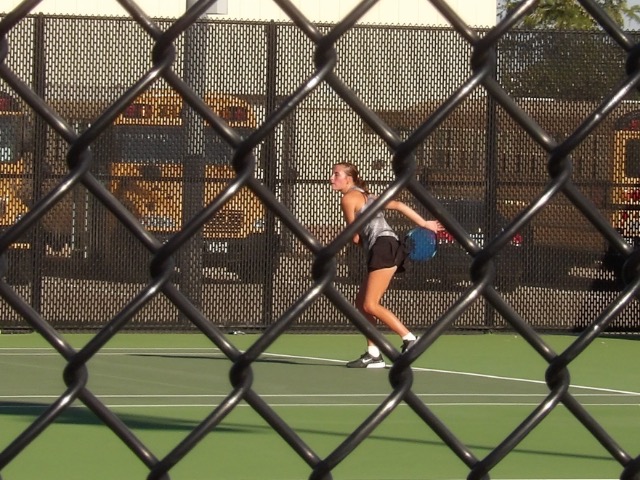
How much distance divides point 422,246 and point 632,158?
2.46 meters

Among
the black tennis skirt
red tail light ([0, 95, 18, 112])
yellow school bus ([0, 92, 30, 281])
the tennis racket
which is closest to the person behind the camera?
the black tennis skirt

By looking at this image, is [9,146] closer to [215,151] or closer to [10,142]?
[10,142]

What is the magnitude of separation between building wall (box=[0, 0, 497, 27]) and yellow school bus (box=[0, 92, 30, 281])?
677 cm

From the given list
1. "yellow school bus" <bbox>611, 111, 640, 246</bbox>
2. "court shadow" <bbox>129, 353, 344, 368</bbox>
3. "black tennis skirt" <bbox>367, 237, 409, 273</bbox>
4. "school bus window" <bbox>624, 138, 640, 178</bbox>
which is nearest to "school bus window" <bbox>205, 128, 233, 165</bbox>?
"court shadow" <bbox>129, 353, 344, 368</bbox>

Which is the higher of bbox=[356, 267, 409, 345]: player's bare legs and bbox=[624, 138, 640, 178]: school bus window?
bbox=[624, 138, 640, 178]: school bus window

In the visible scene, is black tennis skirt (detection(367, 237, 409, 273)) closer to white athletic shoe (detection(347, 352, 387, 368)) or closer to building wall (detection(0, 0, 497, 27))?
white athletic shoe (detection(347, 352, 387, 368))

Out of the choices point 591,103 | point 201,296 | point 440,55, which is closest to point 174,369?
point 201,296

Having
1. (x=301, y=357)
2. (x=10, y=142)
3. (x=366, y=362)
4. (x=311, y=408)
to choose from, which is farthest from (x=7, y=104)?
(x=311, y=408)

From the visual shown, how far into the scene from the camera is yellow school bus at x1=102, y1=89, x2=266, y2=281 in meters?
12.9

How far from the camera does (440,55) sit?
43.8 feet

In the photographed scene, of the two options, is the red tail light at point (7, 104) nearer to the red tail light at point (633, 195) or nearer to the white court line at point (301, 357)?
the white court line at point (301, 357)

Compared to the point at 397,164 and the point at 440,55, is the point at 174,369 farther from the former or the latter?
the point at 397,164

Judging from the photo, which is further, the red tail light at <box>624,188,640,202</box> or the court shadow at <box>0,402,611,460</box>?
the red tail light at <box>624,188,640,202</box>

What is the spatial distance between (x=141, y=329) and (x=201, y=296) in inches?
30.5
